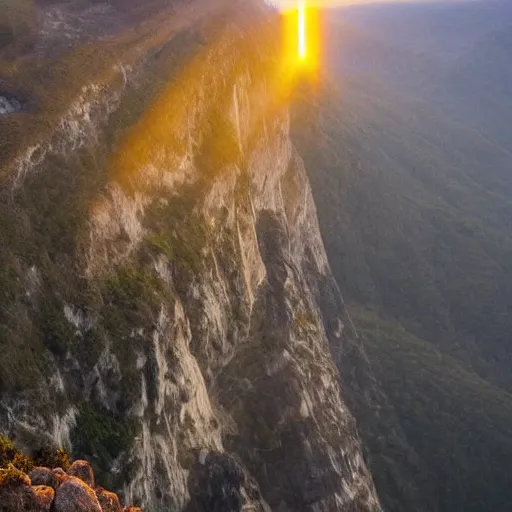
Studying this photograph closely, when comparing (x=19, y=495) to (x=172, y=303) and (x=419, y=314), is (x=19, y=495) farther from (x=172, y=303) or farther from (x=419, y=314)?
(x=419, y=314)

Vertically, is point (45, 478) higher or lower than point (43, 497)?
lower

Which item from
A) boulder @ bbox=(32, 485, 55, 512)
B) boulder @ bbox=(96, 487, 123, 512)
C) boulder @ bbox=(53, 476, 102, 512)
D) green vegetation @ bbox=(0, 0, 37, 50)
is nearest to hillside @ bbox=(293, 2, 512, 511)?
green vegetation @ bbox=(0, 0, 37, 50)

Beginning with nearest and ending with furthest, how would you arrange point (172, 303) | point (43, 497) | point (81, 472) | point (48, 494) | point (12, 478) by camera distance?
point (12, 478) → point (43, 497) → point (48, 494) → point (81, 472) → point (172, 303)

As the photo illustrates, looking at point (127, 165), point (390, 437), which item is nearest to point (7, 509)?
point (127, 165)

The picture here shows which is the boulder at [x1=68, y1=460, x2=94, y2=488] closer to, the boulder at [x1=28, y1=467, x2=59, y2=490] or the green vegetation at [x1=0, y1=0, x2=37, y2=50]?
the boulder at [x1=28, y1=467, x2=59, y2=490]

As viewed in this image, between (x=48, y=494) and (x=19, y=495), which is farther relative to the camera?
(x=48, y=494)

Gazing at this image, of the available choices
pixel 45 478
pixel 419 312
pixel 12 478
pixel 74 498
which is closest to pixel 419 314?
pixel 419 312

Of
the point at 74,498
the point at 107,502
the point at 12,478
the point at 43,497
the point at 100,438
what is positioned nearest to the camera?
the point at 12,478
